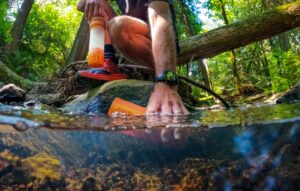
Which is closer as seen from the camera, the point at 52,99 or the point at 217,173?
the point at 217,173

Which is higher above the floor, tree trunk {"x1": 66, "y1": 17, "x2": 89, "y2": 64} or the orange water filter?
tree trunk {"x1": 66, "y1": 17, "x2": 89, "y2": 64}

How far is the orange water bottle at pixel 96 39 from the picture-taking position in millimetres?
3281

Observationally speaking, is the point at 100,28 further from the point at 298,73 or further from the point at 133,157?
the point at 298,73

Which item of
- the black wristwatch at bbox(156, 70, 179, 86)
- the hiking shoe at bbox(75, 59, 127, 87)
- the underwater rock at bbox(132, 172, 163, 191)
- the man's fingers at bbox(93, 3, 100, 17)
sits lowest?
the underwater rock at bbox(132, 172, 163, 191)

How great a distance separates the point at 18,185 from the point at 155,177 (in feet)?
1.70

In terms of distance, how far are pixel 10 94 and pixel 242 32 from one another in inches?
145

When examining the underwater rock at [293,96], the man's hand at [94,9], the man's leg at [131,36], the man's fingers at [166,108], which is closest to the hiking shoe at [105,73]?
the man's leg at [131,36]

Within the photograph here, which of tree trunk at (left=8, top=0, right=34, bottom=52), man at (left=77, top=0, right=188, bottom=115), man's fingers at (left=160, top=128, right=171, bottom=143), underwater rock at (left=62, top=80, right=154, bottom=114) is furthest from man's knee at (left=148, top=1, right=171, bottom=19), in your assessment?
tree trunk at (left=8, top=0, right=34, bottom=52)

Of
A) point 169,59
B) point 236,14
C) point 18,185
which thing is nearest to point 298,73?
point 169,59

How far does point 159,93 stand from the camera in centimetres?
237

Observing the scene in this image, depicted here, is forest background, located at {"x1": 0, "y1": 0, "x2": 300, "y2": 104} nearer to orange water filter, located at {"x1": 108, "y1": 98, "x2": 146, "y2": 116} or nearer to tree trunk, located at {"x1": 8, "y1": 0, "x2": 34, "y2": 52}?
tree trunk, located at {"x1": 8, "y1": 0, "x2": 34, "y2": 52}

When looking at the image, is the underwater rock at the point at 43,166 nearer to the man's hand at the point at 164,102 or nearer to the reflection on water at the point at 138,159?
the reflection on water at the point at 138,159

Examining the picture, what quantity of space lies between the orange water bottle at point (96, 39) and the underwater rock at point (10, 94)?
1.79 meters

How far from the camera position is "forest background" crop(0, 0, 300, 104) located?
7059 millimetres
